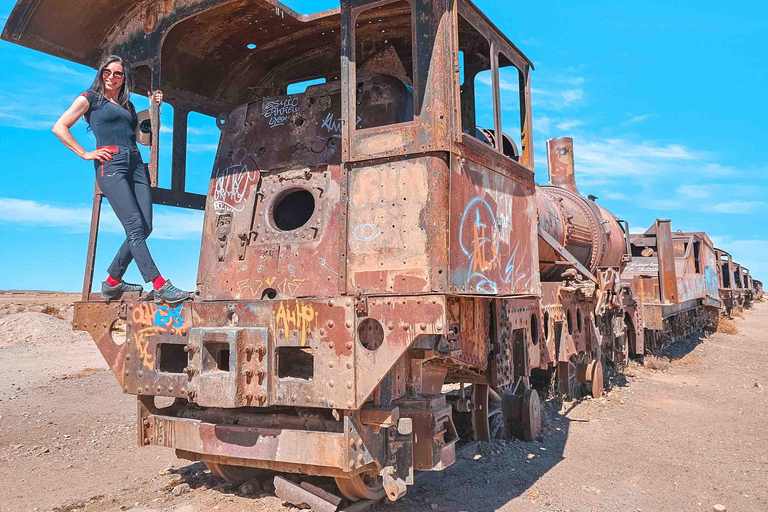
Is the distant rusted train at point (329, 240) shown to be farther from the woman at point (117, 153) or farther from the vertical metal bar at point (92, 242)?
the woman at point (117, 153)

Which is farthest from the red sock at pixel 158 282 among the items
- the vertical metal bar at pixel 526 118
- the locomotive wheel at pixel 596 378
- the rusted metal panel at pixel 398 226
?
the locomotive wheel at pixel 596 378

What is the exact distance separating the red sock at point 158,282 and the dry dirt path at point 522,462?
155cm

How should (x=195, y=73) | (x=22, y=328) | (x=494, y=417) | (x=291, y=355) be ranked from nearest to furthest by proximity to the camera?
(x=291, y=355) < (x=195, y=73) < (x=494, y=417) < (x=22, y=328)

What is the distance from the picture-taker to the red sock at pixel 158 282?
434 cm

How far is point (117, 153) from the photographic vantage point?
4.41 metres

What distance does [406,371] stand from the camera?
412cm

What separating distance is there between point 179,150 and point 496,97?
289cm

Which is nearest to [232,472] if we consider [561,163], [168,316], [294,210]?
[168,316]

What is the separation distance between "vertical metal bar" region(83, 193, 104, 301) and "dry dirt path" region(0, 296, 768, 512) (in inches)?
64.0

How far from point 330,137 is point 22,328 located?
56.2 ft

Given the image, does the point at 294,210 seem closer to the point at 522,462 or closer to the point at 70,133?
the point at 70,133

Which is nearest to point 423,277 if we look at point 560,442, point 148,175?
point 148,175

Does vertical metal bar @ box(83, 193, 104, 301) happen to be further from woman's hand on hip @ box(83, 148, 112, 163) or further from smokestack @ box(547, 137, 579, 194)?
smokestack @ box(547, 137, 579, 194)

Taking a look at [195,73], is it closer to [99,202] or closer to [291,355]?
[99,202]
